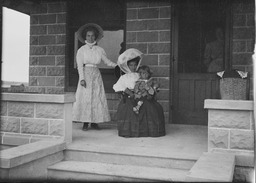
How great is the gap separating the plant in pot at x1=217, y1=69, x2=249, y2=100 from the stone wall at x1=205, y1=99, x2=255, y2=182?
22cm

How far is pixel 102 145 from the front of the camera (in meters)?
4.77

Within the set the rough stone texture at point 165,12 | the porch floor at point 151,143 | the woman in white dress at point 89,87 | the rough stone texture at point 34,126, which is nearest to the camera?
the porch floor at point 151,143

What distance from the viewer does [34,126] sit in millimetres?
4852

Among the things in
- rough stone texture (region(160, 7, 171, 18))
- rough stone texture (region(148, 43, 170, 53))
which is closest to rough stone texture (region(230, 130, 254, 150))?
rough stone texture (region(148, 43, 170, 53))

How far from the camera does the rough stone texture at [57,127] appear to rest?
4711mm

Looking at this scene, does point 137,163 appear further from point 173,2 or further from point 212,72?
point 173,2

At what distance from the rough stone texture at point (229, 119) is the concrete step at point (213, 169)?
0.38m

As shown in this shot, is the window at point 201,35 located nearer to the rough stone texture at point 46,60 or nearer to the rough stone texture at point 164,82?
the rough stone texture at point 164,82

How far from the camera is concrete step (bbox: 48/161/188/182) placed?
12.8 ft

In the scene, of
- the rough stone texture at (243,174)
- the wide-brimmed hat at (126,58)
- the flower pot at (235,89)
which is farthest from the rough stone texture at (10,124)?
the rough stone texture at (243,174)

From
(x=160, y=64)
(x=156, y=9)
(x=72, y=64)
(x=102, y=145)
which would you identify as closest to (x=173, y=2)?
(x=156, y=9)

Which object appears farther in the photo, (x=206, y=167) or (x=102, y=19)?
(x=102, y=19)

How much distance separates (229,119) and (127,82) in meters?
2.18

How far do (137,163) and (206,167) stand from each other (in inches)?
49.2
